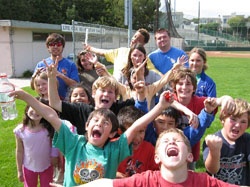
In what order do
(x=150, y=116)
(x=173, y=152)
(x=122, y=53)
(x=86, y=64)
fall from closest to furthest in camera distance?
(x=173, y=152)
(x=150, y=116)
(x=86, y=64)
(x=122, y=53)

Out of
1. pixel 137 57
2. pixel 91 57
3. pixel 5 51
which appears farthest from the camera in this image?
pixel 5 51

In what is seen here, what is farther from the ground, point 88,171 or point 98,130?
point 98,130

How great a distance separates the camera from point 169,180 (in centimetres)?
234

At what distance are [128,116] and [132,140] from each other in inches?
14.9

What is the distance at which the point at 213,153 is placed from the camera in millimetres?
2633

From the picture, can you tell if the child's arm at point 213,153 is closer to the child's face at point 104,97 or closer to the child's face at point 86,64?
the child's face at point 104,97

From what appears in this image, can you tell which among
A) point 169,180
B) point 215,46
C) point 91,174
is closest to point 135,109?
point 91,174

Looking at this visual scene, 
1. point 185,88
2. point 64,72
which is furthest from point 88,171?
point 64,72

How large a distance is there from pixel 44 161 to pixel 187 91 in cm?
182

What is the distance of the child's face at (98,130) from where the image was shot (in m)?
2.81

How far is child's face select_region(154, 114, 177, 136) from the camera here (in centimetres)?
353

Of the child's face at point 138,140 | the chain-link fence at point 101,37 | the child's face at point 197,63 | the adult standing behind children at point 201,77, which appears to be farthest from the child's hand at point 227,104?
the chain-link fence at point 101,37

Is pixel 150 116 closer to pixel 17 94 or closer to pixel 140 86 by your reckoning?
pixel 140 86

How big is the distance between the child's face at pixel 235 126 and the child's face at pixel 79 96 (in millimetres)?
1686
